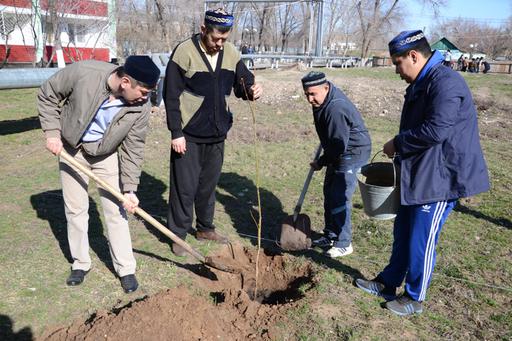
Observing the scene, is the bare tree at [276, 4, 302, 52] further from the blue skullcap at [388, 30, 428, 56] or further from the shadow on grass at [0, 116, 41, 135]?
the blue skullcap at [388, 30, 428, 56]

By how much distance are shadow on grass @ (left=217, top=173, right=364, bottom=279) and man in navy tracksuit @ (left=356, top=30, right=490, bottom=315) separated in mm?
1171

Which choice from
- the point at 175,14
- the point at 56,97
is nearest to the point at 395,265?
the point at 56,97

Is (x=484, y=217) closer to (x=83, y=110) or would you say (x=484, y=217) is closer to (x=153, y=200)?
(x=153, y=200)

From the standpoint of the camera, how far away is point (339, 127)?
4027 mm

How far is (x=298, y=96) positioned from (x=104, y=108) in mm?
10333

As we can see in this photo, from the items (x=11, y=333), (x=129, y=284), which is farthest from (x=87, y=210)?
(x=11, y=333)

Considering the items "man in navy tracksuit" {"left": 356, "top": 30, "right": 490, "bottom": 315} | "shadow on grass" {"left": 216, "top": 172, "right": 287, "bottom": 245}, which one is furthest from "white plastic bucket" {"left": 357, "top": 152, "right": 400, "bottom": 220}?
"shadow on grass" {"left": 216, "top": 172, "right": 287, "bottom": 245}

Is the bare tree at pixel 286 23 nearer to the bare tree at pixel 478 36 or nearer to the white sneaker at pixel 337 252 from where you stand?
the bare tree at pixel 478 36

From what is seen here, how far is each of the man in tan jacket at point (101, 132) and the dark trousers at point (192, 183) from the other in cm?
77

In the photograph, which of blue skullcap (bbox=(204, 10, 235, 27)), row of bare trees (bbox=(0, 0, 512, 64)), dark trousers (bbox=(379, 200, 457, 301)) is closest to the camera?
dark trousers (bbox=(379, 200, 457, 301))

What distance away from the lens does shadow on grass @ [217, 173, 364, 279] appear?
4.47 metres

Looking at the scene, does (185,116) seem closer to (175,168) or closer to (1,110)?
(175,168)

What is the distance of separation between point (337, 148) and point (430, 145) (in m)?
1.22

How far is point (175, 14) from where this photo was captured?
30.2m
